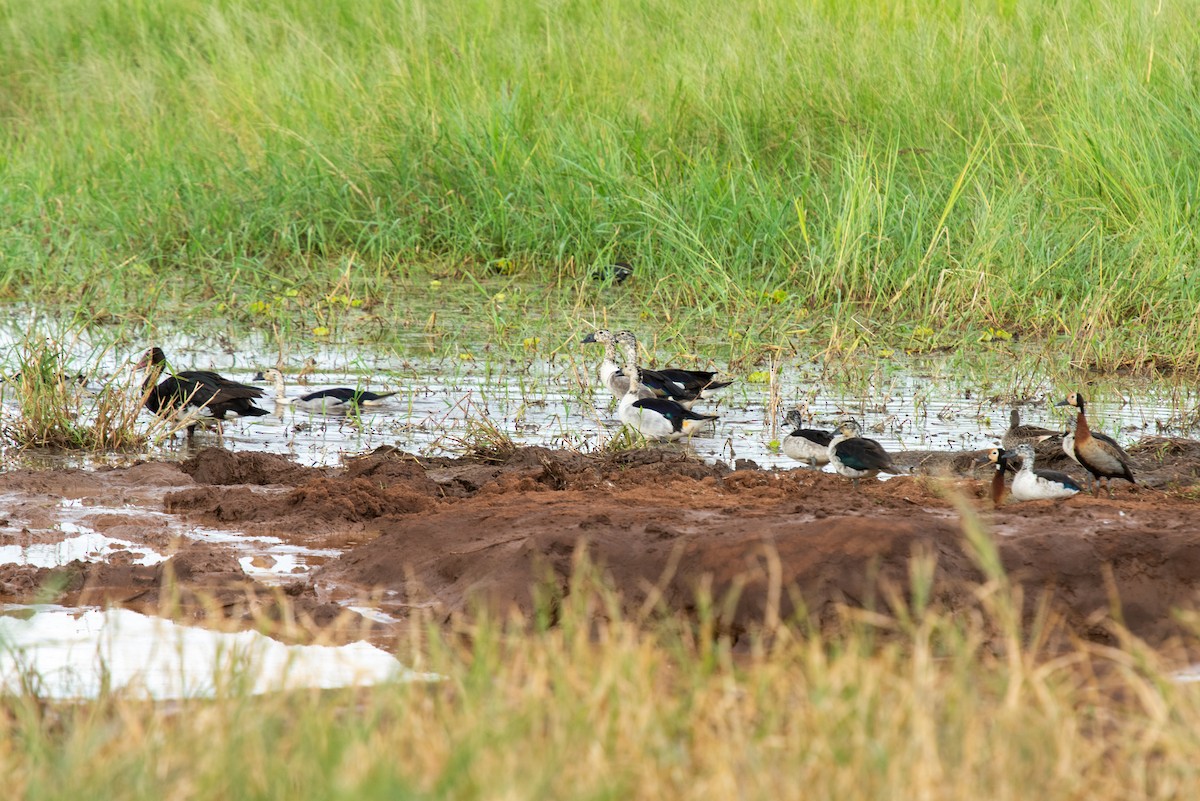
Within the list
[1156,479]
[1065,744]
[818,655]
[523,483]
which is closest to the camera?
[1065,744]

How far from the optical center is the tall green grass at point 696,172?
37.5 ft

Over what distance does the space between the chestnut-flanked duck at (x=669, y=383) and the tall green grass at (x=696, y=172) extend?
3.92ft

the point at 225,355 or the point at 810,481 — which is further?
the point at 225,355

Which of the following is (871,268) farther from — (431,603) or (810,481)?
(431,603)

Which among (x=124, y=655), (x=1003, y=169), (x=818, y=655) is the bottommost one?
(x=124, y=655)

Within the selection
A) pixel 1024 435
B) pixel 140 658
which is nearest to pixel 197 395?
pixel 140 658

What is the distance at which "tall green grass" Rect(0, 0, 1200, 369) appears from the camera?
11.4 m

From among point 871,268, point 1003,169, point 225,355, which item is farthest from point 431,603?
point 1003,169

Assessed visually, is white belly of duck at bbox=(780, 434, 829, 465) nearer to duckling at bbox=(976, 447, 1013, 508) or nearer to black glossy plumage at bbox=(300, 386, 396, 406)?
duckling at bbox=(976, 447, 1013, 508)

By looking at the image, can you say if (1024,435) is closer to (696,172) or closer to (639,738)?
(696,172)

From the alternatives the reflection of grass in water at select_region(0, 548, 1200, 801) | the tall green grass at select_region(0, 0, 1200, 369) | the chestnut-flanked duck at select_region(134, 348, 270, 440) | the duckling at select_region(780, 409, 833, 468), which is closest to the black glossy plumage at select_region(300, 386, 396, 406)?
the chestnut-flanked duck at select_region(134, 348, 270, 440)

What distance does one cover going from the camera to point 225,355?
1101 centimetres

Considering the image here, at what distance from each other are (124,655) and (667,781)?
213cm

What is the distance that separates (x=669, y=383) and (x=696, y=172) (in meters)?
3.51
